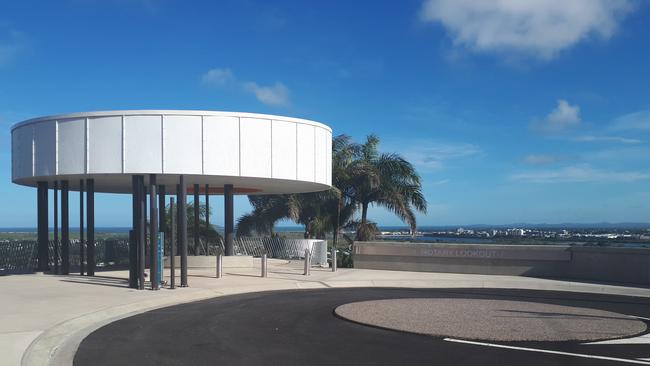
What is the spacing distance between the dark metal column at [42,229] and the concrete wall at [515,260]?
1240 centimetres

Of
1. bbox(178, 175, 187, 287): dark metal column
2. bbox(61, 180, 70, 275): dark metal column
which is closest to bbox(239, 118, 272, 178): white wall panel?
bbox(178, 175, 187, 287): dark metal column

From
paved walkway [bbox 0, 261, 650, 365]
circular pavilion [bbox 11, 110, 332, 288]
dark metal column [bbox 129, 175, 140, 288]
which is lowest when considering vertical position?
paved walkway [bbox 0, 261, 650, 365]

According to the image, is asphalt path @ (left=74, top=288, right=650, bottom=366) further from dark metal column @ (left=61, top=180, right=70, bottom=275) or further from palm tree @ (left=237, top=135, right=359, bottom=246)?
palm tree @ (left=237, top=135, right=359, bottom=246)

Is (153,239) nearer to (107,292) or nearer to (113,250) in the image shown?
(107,292)

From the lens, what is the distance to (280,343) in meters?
10.9

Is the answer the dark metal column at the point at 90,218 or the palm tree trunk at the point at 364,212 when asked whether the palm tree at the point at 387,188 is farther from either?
the dark metal column at the point at 90,218

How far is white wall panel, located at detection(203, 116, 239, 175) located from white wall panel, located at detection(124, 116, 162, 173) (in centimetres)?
149

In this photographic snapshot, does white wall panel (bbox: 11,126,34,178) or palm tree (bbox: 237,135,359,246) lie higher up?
white wall panel (bbox: 11,126,34,178)

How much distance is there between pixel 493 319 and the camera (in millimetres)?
13414

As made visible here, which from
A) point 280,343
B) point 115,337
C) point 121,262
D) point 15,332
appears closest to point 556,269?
point 280,343

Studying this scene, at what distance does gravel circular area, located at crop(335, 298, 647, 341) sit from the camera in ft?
38.2

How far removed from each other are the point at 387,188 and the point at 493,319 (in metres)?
18.6

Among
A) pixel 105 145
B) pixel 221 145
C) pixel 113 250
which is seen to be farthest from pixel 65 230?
pixel 221 145

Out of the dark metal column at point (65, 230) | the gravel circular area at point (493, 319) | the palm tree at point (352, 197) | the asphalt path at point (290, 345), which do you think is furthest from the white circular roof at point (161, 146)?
the palm tree at point (352, 197)
